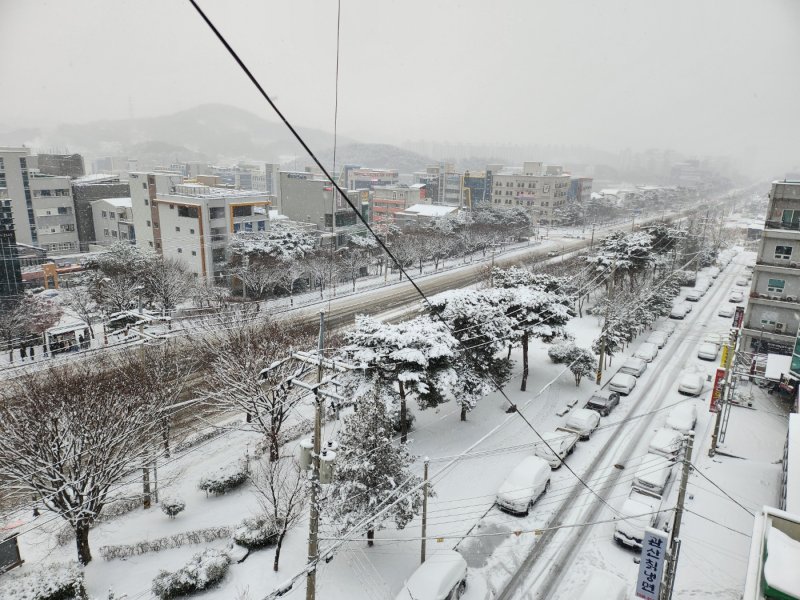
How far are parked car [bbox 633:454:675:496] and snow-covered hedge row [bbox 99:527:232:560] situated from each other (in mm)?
10513

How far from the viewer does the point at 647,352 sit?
23.7m

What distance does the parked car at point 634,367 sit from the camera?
21.5 meters

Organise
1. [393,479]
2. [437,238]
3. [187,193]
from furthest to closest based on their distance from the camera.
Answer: [437,238], [187,193], [393,479]

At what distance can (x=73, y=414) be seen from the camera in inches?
399

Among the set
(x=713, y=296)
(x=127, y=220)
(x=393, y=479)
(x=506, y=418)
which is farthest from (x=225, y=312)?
(x=713, y=296)

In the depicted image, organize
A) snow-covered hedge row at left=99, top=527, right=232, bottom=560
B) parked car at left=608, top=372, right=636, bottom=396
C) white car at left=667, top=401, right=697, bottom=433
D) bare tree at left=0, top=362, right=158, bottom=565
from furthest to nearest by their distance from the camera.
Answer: parked car at left=608, top=372, right=636, bottom=396
white car at left=667, top=401, right=697, bottom=433
snow-covered hedge row at left=99, top=527, right=232, bottom=560
bare tree at left=0, top=362, right=158, bottom=565

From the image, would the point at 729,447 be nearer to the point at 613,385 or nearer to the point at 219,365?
the point at 613,385

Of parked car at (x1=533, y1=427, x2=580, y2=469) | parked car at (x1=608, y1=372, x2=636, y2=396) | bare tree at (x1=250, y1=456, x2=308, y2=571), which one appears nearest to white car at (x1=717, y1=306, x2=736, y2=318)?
parked car at (x1=608, y1=372, x2=636, y2=396)

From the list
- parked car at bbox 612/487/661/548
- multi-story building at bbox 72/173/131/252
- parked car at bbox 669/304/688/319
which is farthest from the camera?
multi-story building at bbox 72/173/131/252

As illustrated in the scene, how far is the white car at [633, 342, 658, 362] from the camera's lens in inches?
917

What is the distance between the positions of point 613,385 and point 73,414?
1818 cm

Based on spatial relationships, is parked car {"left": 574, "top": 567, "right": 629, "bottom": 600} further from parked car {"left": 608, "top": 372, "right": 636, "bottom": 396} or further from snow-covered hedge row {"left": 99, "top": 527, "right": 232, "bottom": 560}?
parked car {"left": 608, "top": 372, "right": 636, "bottom": 396}

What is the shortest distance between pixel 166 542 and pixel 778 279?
25.6m

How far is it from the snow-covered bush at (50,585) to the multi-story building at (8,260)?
20691 mm
